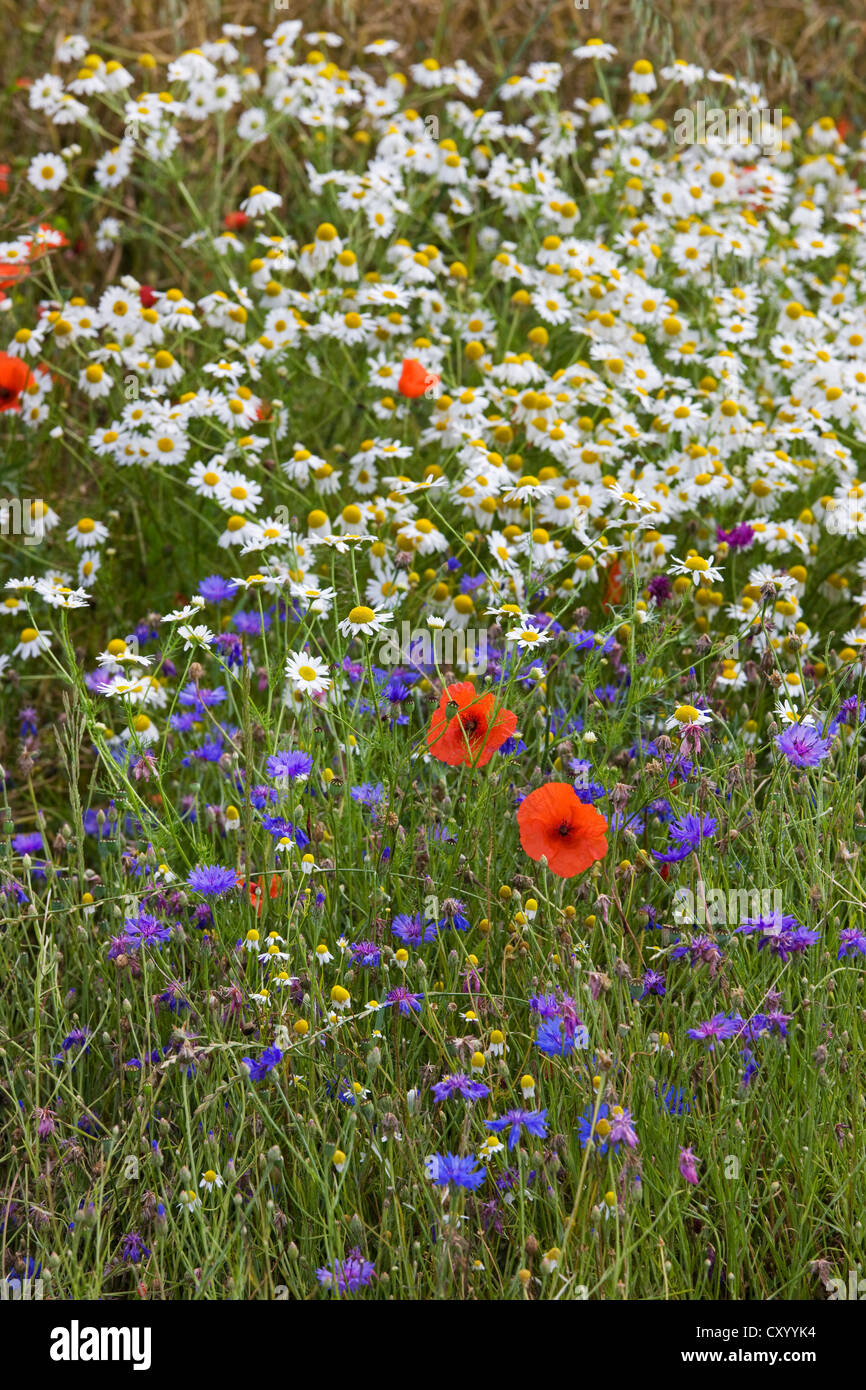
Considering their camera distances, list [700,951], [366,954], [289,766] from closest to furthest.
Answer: [700,951]
[366,954]
[289,766]

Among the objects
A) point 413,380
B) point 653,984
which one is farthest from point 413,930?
point 413,380

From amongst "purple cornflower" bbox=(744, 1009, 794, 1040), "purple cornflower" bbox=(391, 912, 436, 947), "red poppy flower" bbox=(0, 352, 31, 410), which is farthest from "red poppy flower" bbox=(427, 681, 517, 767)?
"red poppy flower" bbox=(0, 352, 31, 410)

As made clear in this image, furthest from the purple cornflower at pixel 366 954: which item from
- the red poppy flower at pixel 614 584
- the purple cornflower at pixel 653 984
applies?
the red poppy flower at pixel 614 584

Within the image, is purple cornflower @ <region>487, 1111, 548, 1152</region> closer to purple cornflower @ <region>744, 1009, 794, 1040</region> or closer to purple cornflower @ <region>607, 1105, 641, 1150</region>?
purple cornflower @ <region>607, 1105, 641, 1150</region>

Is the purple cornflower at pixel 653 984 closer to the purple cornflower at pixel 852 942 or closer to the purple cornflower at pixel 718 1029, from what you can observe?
the purple cornflower at pixel 718 1029

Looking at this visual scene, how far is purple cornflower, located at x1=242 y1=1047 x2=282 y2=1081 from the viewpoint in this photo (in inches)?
83.6

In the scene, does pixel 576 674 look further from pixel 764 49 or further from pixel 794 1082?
pixel 764 49

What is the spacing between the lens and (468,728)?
2.62 meters

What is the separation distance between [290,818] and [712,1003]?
78 centimetres

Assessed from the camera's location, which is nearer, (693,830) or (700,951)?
(700,951)

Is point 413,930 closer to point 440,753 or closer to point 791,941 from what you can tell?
point 440,753

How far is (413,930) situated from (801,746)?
73 cm
